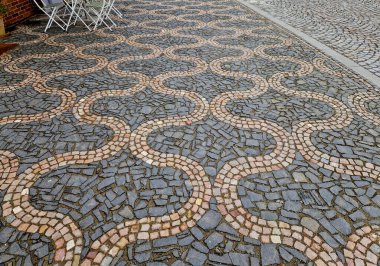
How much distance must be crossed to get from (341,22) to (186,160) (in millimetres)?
7004

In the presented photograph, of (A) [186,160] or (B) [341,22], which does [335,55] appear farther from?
(A) [186,160]

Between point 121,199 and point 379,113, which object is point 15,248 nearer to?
point 121,199

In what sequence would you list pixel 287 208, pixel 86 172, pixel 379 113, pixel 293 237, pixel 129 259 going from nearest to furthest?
pixel 129 259
pixel 293 237
pixel 287 208
pixel 86 172
pixel 379 113

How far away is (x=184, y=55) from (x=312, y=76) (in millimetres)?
2373

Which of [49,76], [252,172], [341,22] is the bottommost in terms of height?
[341,22]

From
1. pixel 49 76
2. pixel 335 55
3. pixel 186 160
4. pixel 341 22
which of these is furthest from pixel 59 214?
pixel 341 22

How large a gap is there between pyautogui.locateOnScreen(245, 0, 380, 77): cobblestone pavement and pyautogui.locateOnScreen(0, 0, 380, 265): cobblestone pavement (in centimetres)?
108

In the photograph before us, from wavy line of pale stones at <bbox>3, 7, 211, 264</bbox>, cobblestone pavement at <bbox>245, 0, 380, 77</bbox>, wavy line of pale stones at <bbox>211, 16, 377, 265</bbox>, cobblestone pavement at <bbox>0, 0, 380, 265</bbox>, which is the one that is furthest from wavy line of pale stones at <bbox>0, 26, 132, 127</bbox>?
cobblestone pavement at <bbox>245, 0, 380, 77</bbox>

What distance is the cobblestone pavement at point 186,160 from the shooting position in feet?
7.36

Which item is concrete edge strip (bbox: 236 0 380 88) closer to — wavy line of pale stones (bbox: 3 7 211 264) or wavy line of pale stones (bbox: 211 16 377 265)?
wavy line of pale stones (bbox: 211 16 377 265)

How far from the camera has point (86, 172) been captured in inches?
114

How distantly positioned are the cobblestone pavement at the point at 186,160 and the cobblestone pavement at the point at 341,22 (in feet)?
3.54

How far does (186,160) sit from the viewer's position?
3.06 m

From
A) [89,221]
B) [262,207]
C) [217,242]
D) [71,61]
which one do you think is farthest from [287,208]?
[71,61]
